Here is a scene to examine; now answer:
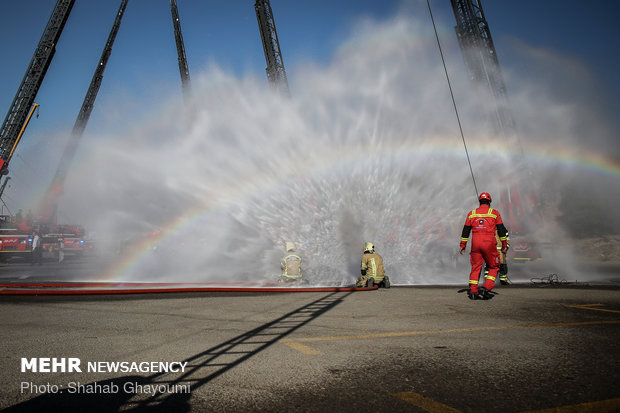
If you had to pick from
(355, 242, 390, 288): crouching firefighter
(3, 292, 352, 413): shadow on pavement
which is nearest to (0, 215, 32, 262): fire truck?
(355, 242, 390, 288): crouching firefighter

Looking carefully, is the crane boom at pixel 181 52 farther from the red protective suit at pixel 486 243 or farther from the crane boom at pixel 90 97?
the red protective suit at pixel 486 243

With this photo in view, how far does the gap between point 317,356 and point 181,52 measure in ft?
136

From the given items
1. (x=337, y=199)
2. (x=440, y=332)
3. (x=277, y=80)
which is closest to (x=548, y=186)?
(x=277, y=80)

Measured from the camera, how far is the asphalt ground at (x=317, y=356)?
2381 millimetres

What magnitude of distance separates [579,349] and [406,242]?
13251 millimetres

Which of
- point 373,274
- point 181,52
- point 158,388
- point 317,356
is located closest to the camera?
point 158,388

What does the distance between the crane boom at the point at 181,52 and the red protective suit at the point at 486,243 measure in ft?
121

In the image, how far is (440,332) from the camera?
14.3 feet

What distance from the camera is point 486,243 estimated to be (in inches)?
288

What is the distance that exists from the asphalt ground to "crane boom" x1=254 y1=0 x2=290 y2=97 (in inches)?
849

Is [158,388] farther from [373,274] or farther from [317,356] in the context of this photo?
[373,274]

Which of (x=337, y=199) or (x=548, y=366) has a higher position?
(x=337, y=199)

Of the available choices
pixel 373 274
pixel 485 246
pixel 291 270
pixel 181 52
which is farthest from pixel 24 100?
pixel 485 246

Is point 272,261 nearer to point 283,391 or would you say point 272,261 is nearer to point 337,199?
point 337,199
